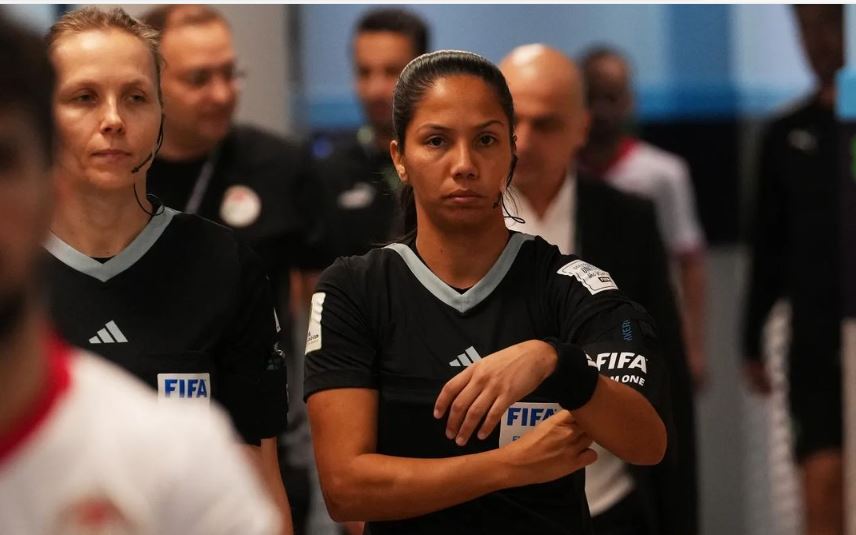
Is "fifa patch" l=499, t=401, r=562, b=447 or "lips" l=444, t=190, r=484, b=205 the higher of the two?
"lips" l=444, t=190, r=484, b=205

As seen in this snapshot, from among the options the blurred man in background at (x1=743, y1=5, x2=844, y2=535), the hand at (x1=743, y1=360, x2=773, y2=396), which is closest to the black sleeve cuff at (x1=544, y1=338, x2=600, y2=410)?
the blurred man in background at (x1=743, y1=5, x2=844, y2=535)

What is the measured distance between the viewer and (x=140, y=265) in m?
2.28

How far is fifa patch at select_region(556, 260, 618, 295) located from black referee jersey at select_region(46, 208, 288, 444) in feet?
1.62

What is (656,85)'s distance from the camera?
6.80 meters

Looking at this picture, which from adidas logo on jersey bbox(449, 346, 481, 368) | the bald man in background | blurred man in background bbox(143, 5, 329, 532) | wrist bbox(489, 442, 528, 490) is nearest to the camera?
wrist bbox(489, 442, 528, 490)

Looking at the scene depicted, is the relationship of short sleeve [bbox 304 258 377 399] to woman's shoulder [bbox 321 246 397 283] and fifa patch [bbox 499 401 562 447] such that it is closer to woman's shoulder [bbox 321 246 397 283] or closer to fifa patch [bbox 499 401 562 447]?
A: woman's shoulder [bbox 321 246 397 283]

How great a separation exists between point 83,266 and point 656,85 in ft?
16.1

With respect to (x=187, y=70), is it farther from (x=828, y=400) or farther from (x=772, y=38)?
(x=772, y=38)

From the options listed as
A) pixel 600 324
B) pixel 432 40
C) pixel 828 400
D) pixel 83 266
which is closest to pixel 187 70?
pixel 83 266

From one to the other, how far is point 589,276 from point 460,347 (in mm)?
237

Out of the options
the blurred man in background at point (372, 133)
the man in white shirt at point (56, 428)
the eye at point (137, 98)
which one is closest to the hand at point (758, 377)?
the blurred man in background at point (372, 133)

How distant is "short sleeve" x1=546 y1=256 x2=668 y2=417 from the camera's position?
2.24m

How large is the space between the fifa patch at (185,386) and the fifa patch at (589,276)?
23.0 inches

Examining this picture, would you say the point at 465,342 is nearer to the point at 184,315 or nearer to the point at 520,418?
the point at 520,418
